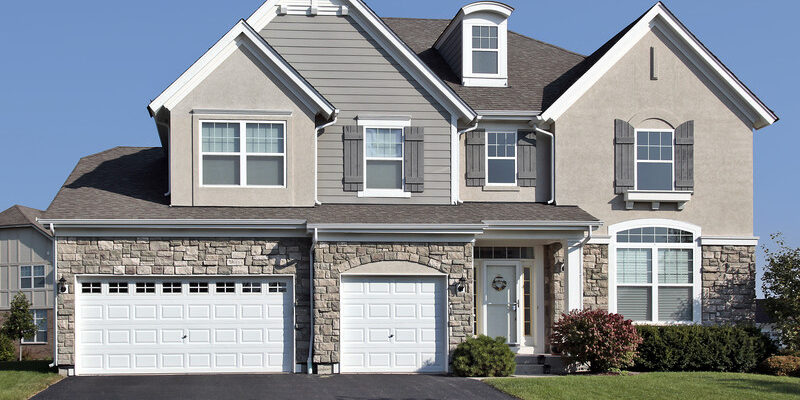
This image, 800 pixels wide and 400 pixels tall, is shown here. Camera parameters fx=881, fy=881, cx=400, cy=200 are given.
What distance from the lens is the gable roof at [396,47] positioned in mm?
20312

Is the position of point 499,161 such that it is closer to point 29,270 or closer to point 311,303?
point 311,303

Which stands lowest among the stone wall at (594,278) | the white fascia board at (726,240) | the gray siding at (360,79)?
the stone wall at (594,278)

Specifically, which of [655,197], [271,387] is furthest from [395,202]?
[655,197]

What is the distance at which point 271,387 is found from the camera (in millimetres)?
16609

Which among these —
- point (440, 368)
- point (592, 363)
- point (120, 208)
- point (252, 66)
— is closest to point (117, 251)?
point (120, 208)

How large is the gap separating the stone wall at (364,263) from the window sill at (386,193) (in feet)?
6.30

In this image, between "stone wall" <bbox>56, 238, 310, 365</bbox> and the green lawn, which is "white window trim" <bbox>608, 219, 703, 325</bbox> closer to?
the green lawn

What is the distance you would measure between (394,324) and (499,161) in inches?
201

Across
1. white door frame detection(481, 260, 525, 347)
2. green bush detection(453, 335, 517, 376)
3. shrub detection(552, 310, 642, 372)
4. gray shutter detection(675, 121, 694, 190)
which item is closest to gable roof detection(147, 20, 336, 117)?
white door frame detection(481, 260, 525, 347)

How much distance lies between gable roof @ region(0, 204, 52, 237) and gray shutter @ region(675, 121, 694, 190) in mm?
21816

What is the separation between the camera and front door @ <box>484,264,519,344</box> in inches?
819

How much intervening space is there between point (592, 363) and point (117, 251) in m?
10.4

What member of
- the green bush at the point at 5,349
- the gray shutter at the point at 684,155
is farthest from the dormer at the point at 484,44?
the green bush at the point at 5,349

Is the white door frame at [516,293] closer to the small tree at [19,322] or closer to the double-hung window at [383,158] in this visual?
the double-hung window at [383,158]
